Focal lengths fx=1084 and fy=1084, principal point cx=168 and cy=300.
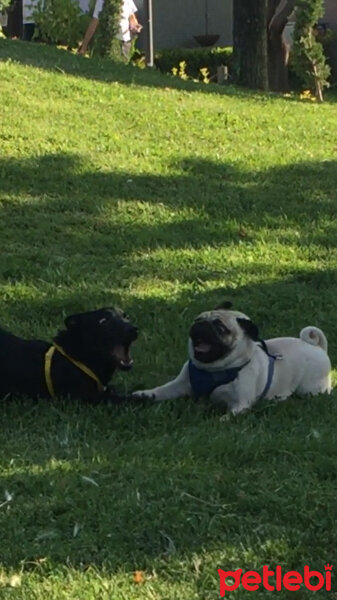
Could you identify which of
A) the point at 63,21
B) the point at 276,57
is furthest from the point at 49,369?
the point at 276,57

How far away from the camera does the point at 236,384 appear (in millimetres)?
5730

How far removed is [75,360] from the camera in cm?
583

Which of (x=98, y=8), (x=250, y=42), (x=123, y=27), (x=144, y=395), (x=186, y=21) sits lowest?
(x=144, y=395)

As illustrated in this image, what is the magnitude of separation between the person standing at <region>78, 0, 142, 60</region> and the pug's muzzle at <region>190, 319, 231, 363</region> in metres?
12.7

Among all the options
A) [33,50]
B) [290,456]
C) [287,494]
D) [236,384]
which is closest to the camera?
[287,494]

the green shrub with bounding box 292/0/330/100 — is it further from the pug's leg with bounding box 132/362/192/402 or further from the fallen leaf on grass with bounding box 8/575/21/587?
the fallen leaf on grass with bounding box 8/575/21/587

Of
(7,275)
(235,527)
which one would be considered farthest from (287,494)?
(7,275)

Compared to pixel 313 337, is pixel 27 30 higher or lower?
higher

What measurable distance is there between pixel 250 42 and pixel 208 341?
34.6 ft

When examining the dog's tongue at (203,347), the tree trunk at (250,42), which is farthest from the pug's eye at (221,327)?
the tree trunk at (250,42)

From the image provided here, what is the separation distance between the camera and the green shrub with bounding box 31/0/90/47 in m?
19.2

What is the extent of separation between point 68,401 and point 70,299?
6.21 feet

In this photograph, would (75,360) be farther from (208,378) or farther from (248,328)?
(248,328)

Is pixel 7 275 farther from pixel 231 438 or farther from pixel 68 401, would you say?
pixel 231 438
